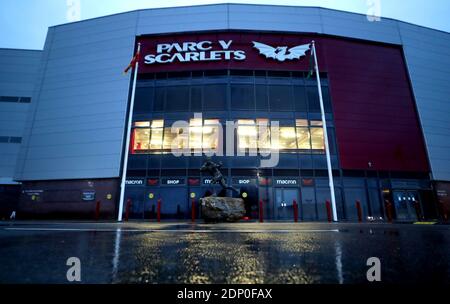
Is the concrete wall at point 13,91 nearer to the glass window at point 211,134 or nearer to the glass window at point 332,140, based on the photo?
the glass window at point 211,134

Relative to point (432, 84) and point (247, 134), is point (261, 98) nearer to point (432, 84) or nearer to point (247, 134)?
point (247, 134)

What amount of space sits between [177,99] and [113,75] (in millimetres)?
6145

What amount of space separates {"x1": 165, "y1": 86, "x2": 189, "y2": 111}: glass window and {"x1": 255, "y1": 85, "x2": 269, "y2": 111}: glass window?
5527 mm

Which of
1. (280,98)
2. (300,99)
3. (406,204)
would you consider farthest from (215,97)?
(406,204)

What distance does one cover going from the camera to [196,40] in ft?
60.3

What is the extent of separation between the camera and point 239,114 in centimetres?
1633

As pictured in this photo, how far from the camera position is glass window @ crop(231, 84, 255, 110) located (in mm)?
16594

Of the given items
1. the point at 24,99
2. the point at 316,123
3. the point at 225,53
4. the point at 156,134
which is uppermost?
the point at 225,53

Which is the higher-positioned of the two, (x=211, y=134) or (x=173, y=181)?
(x=211, y=134)

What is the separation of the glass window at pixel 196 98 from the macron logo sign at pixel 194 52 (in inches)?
102

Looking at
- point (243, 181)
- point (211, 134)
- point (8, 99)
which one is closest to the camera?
point (243, 181)

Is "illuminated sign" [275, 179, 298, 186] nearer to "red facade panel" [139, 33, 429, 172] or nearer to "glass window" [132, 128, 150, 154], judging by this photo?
"red facade panel" [139, 33, 429, 172]

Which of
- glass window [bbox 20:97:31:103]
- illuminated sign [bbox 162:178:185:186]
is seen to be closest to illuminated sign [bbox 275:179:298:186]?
illuminated sign [bbox 162:178:185:186]
